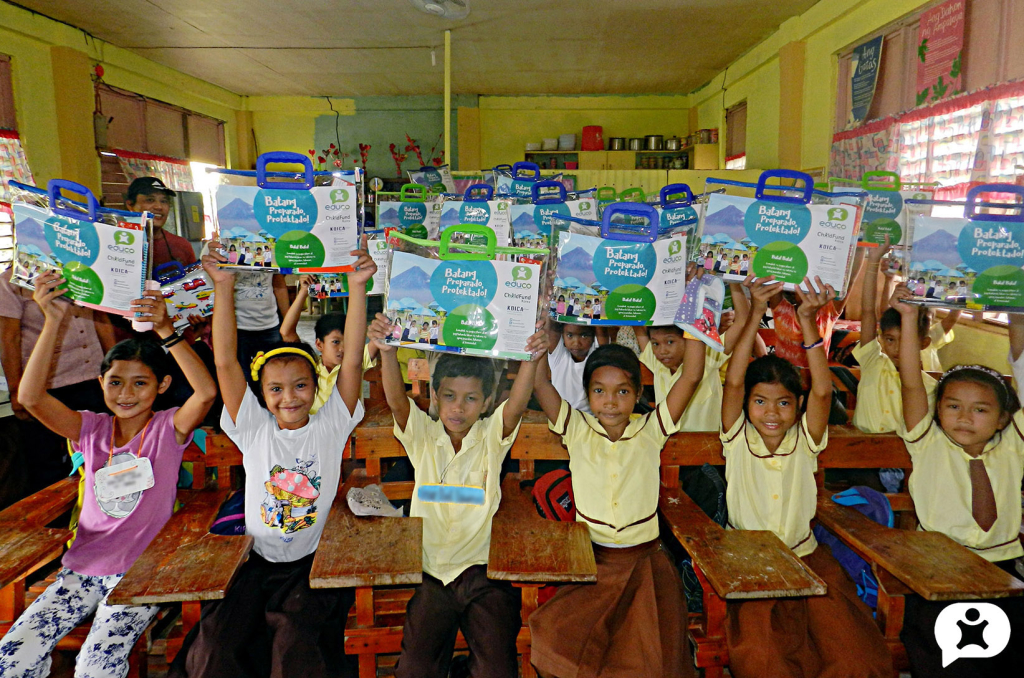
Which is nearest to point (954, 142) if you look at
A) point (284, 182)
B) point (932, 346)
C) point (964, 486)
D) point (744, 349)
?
point (932, 346)

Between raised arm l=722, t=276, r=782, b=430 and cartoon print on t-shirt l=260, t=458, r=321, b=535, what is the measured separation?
1.23 m

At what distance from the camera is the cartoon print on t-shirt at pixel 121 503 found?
1.77m

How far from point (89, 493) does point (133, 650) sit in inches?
17.4

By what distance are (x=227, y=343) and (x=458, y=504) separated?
78 centimetres

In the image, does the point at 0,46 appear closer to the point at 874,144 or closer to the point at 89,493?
the point at 89,493

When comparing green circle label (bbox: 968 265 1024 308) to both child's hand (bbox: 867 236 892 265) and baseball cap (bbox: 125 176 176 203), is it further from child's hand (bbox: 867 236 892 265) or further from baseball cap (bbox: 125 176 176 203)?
baseball cap (bbox: 125 176 176 203)

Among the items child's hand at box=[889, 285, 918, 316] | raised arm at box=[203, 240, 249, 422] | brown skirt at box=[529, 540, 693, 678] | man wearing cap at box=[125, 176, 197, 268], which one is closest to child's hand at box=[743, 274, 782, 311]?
child's hand at box=[889, 285, 918, 316]

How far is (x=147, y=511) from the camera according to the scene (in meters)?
1.81

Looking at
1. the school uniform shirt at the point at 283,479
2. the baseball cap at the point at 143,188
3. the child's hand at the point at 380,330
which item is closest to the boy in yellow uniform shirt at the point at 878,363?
the child's hand at the point at 380,330

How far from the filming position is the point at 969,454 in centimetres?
184

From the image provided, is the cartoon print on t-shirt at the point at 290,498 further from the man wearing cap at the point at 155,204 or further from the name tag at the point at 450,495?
the man wearing cap at the point at 155,204

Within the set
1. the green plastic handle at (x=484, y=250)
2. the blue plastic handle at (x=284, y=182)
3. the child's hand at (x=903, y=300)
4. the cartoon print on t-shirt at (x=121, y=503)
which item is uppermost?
the blue plastic handle at (x=284, y=182)

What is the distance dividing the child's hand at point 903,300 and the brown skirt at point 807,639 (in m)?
0.77

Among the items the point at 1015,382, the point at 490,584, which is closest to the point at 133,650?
the point at 490,584
